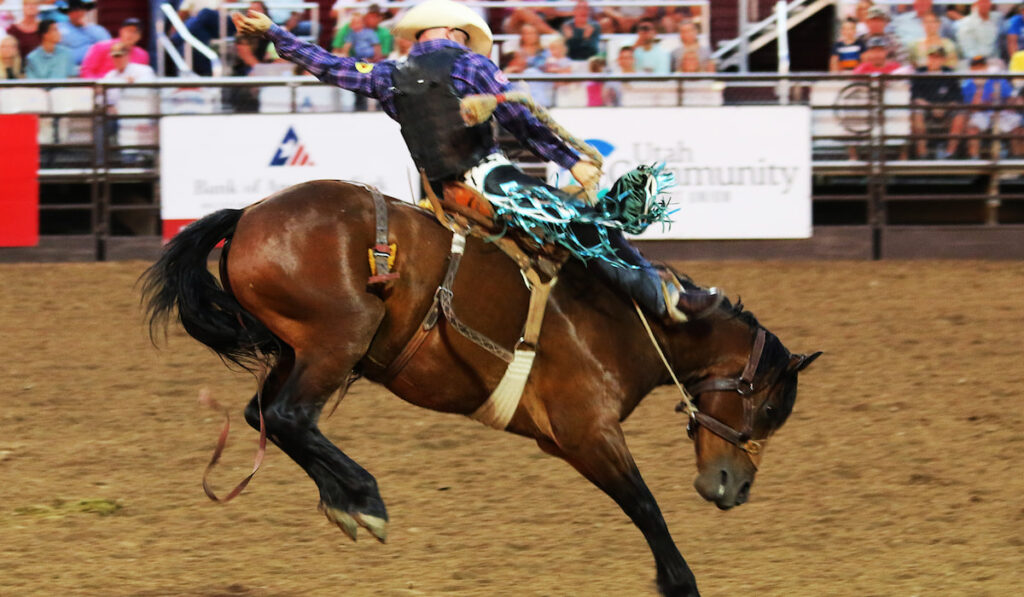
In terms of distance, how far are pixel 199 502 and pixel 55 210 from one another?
5612mm

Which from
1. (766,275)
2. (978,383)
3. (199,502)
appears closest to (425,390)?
(199,502)

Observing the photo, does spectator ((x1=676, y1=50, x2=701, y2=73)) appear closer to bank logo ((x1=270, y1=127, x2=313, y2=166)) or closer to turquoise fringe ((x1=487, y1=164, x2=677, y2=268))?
bank logo ((x1=270, y1=127, x2=313, y2=166))

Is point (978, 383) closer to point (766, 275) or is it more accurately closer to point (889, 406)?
point (889, 406)

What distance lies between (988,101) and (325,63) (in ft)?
26.0

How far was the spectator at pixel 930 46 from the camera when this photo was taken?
11461 millimetres

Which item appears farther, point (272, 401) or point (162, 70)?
point (162, 70)

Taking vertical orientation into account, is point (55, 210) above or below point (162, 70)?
below

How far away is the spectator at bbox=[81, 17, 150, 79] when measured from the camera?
11.2 meters

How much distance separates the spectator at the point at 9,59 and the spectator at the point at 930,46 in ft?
24.7

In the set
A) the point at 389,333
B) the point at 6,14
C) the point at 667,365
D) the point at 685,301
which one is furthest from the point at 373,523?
the point at 6,14

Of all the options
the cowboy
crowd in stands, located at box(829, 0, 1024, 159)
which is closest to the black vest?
the cowboy

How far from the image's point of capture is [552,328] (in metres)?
4.32

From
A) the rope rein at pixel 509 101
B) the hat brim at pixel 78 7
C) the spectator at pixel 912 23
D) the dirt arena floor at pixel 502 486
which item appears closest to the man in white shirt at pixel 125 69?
the hat brim at pixel 78 7

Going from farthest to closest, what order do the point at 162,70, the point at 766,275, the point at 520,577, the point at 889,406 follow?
the point at 162,70 < the point at 766,275 < the point at 889,406 < the point at 520,577
